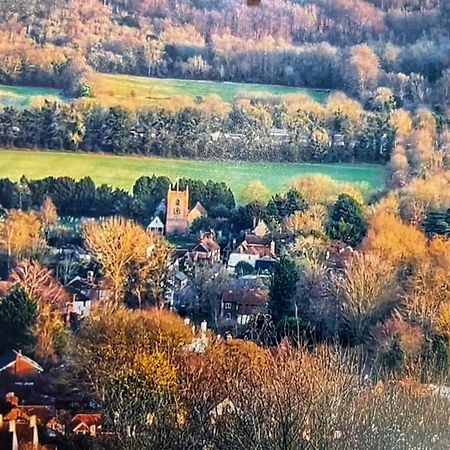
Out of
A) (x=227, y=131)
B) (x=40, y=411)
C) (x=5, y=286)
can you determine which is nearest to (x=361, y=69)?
(x=227, y=131)

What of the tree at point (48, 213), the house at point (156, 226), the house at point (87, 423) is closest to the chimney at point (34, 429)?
the house at point (87, 423)

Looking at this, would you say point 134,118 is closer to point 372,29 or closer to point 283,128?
point 283,128

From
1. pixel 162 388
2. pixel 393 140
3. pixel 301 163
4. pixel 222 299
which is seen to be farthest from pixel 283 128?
pixel 162 388

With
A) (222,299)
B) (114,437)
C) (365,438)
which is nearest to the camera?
(365,438)

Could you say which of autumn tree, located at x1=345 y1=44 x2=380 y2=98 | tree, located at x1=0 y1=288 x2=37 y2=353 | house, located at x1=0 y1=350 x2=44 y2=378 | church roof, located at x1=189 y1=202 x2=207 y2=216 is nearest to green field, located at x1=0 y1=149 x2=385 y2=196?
church roof, located at x1=189 y1=202 x2=207 y2=216

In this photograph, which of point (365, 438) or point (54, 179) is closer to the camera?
point (365, 438)

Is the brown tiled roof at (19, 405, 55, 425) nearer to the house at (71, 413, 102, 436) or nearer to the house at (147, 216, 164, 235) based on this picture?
the house at (71, 413, 102, 436)

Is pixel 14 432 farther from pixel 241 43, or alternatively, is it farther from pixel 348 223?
pixel 241 43

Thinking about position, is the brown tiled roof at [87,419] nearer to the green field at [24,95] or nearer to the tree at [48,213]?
Result: the tree at [48,213]
